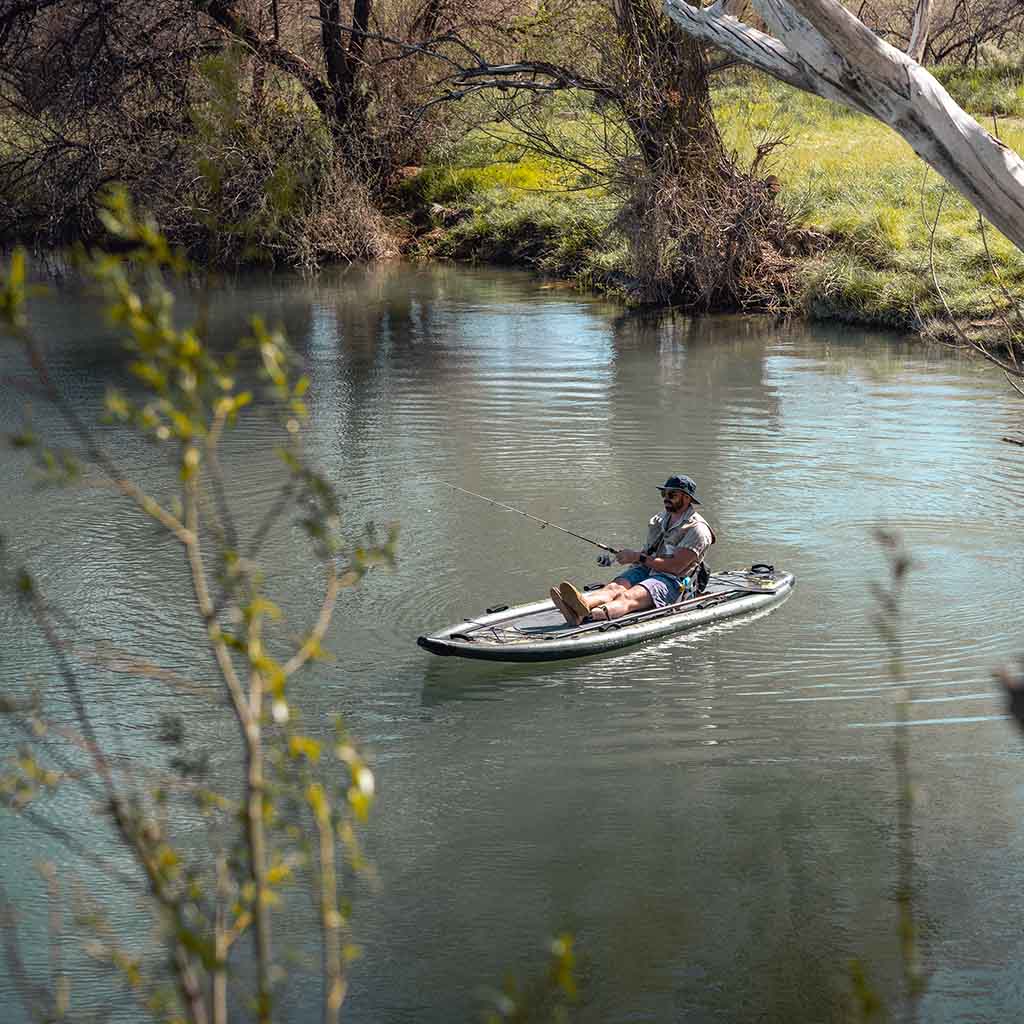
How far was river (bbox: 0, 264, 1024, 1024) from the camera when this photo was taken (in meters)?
6.55

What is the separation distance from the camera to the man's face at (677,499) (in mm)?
10062

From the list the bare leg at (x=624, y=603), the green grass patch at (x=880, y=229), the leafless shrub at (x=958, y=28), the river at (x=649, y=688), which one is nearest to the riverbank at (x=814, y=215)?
the green grass patch at (x=880, y=229)

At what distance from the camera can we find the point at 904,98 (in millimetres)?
6859

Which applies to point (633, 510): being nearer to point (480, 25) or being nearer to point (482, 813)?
point (482, 813)

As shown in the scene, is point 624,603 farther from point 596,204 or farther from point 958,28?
point 958,28

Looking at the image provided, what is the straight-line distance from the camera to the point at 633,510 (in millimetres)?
12852

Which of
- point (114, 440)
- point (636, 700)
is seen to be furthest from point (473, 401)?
point (636, 700)

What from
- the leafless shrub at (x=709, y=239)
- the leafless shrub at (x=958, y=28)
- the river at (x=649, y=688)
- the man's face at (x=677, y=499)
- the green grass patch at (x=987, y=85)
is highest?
the leafless shrub at (x=958, y=28)

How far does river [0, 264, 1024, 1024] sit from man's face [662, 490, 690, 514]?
92 centimetres

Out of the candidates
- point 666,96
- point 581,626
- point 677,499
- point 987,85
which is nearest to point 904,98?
point 677,499

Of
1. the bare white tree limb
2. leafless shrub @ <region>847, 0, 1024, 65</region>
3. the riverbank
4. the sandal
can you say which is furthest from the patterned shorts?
leafless shrub @ <region>847, 0, 1024, 65</region>

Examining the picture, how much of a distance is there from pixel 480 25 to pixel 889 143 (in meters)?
7.74

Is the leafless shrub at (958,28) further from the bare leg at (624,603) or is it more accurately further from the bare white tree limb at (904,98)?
the bare white tree limb at (904,98)

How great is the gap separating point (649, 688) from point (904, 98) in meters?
4.12
